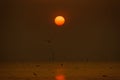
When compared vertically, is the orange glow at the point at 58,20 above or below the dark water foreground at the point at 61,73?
above

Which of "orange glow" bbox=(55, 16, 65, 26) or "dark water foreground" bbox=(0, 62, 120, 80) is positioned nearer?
"dark water foreground" bbox=(0, 62, 120, 80)

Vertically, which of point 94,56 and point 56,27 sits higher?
point 56,27

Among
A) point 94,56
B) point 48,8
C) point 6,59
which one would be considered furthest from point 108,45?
point 6,59

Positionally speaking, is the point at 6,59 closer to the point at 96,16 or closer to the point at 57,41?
the point at 57,41

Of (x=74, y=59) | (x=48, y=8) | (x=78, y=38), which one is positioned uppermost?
(x=48, y=8)

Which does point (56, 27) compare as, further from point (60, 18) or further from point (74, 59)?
point (74, 59)

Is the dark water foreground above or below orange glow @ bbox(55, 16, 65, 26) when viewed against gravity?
below

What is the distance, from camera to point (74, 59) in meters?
7.52

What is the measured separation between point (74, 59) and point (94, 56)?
437 millimetres

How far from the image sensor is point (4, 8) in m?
7.75

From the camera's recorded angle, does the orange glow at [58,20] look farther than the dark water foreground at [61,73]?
Yes

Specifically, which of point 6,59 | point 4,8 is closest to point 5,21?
point 4,8

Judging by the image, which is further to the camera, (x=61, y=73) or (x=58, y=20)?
(x=58, y=20)

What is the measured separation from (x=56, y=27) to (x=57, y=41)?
30 centimetres
